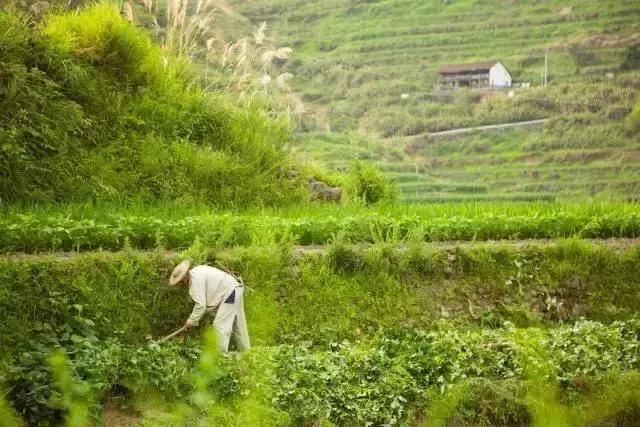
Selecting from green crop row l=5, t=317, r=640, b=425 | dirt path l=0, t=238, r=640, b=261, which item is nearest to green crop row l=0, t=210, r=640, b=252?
dirt path l=0, t=238, r=640, b=261

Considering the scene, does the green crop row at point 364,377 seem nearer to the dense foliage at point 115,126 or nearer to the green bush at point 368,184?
the dense foliage at point 115,126

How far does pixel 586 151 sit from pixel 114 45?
9.75 meters

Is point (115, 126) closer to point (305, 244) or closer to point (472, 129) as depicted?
point (305, 244)

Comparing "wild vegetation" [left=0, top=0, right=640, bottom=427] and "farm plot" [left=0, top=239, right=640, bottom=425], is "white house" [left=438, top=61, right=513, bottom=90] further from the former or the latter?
"farm plot" [left=0, top=239, right=640, bottom=425]

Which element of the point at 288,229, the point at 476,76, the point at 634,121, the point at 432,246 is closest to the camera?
the point at 288,229

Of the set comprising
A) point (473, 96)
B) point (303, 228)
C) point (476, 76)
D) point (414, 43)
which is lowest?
point (303, 228)

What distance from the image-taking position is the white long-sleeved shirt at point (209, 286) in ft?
29.6

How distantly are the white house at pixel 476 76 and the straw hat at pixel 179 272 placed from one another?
41.2 feet

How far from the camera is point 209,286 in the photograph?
29.9 feet

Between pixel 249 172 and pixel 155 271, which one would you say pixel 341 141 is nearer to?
pixel 249 172

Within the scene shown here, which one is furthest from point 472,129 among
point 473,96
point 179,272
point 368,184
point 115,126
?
point 179,272

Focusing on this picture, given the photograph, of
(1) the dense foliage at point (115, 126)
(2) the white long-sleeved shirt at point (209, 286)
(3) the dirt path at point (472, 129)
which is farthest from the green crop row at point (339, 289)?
(3) the dirt path at point (472, 129)

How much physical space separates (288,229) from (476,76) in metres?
10.9

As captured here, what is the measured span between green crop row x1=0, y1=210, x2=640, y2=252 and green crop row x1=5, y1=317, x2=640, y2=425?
1408 millimetres
